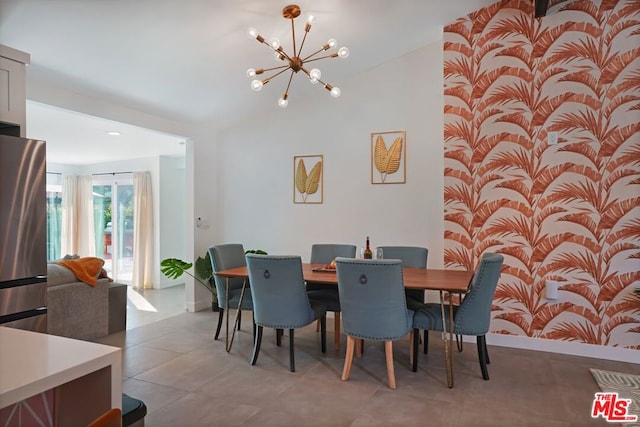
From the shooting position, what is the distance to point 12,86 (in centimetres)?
259

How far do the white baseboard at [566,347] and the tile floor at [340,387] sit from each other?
0.09 meters

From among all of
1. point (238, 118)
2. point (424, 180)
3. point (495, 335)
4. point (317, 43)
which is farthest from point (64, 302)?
point (495, 335)

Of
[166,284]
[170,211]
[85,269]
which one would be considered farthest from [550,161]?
[166,284]

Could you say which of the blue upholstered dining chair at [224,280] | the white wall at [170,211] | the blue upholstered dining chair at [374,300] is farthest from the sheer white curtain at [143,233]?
the blue upholstered dining chair at [374,300]

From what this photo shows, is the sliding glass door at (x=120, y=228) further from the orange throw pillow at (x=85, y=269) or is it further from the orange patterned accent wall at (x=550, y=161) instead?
the orange patterned accent wall at (x=550, y=161)

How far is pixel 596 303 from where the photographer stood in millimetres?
3541

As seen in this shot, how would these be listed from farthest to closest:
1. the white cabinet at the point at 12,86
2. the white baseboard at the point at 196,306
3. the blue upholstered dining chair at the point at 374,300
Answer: the white baseboard at the point at 196,306
the blue upholstered dining chair at the point at 374,300
the white cabinet at the point at 12,86

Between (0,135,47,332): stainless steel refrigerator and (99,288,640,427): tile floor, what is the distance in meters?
0.87

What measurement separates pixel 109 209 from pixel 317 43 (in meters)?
5.75

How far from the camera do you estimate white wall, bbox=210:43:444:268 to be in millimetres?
4402

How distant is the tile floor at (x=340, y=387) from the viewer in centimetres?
243

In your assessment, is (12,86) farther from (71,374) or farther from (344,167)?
(344,167)

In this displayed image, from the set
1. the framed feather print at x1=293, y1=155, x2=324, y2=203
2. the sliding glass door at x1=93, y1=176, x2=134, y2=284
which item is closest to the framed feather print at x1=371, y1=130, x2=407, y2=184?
the framed feather print at x1=293, y1=155, x2=324, y2=203

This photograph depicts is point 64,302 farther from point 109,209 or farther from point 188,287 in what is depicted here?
point 109,209
